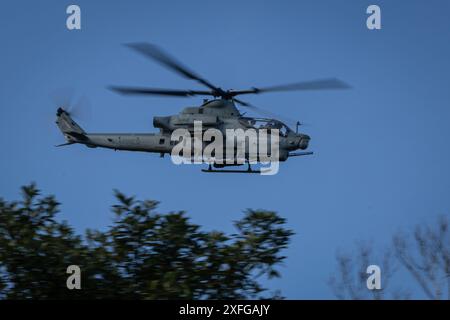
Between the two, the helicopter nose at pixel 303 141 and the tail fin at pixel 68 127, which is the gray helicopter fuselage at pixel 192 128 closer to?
the helicopter nose at pixel 303 141

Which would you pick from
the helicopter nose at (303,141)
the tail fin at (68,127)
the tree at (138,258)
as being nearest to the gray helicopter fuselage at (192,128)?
the helicopter nose at (303,141)

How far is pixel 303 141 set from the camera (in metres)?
26.3

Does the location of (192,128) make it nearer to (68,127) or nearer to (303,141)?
(303,141)

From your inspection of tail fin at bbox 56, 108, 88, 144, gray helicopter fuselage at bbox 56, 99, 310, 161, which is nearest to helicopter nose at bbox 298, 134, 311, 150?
gray helicopter fuselage at bbox 56, 99, 310, 161

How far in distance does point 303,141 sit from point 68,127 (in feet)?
28.6

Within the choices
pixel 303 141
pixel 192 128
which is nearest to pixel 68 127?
pixel 192 128

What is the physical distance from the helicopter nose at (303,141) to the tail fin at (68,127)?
7.49 m

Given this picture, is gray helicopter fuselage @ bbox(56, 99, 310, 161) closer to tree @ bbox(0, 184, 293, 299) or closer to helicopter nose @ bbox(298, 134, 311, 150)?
helicopter nose @ bbox(298, 134, 311, 150)

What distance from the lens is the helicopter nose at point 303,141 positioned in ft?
86.2

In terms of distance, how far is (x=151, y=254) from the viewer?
16469 millimetres

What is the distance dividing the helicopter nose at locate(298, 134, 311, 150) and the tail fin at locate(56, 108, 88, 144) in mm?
7488
